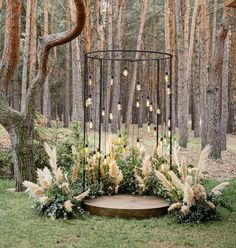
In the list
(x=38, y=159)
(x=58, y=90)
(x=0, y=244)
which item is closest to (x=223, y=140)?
(x=38, y=159)

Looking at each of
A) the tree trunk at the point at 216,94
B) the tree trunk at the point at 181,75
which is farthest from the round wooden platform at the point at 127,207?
the tree trunk at the point at 181,75

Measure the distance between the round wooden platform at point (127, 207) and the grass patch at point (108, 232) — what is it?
170mm

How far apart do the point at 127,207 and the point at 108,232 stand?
3.27 ft

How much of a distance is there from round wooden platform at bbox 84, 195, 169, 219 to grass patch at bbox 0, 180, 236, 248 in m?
0.17

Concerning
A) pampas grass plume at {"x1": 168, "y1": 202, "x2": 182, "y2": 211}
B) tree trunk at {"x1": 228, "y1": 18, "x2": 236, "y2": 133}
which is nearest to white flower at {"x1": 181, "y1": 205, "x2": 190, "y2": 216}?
pampas grass plume at {"x1": 168, "y1": 202, "x2": 182, "y2": 211}

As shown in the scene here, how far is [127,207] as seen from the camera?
7.31m

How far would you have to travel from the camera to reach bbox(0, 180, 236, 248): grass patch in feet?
19.3

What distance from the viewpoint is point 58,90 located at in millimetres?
37531

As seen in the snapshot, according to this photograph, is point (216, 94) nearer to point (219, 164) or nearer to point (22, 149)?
point (219, 164)

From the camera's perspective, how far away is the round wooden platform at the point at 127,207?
7.21 metres

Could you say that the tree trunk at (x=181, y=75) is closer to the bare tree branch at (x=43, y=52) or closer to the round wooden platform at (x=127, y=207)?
the bare tree branch at (x=43, y=52)

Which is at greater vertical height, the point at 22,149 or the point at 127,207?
the point at 22,149

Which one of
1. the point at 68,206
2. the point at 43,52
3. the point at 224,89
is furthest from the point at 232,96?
the point at 68,206

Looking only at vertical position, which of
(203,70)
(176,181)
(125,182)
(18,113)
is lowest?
(125,182)
